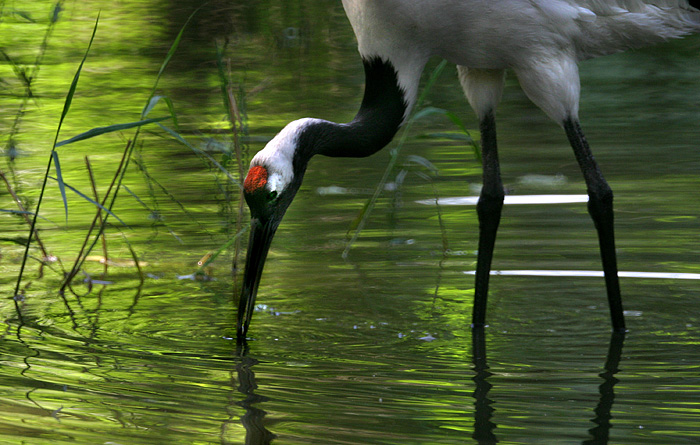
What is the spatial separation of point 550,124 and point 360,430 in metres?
4.71

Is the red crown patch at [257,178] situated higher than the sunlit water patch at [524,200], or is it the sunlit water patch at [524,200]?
the red crown patch at [257,178]

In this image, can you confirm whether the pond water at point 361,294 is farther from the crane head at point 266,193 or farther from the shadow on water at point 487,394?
the crane head at point 266,193

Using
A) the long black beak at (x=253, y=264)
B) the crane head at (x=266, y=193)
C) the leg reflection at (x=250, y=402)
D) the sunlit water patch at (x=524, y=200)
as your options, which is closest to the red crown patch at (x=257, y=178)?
the crane head at (x=266, y=193)

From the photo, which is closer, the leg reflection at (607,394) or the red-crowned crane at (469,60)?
the leg reflection at (607,394)

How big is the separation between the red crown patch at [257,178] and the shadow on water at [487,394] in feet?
2.89

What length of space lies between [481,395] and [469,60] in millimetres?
1360

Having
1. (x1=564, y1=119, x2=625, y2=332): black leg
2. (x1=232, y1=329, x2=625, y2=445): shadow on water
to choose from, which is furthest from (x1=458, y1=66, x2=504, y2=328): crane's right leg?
(x1=232, y1=329, x2=625, y2=445): shadow on water

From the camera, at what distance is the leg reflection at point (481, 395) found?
9.71 ft

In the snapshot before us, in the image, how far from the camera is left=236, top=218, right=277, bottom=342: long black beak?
12.3ft

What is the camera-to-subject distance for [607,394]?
3307mm

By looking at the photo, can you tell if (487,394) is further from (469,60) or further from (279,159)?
(469,60)

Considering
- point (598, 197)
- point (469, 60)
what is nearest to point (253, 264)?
point (469, 60)

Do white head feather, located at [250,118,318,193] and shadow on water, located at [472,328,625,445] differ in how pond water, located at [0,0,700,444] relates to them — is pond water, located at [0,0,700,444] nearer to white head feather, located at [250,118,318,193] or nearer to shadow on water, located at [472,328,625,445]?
shadow on water, located at [472,328,625,445]

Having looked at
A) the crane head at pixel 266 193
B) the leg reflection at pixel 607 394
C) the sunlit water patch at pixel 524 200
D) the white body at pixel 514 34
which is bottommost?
the sunlit water patch at pixel 524 200
